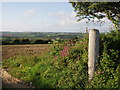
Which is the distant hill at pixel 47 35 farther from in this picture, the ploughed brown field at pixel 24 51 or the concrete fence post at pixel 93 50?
the concrete fence post at pixel 93 50

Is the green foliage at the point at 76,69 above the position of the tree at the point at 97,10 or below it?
below

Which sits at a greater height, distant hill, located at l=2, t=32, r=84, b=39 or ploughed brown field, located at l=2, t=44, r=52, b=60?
distant hill, located at l=2, t=32, r=84, b=39

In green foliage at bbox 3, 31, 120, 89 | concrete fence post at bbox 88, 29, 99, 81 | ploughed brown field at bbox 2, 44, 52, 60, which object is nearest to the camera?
green foliage at bbox 3, 31, 120, 89

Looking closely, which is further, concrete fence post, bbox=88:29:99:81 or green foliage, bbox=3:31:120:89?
concrete fence post, bbox=88:29:99:81

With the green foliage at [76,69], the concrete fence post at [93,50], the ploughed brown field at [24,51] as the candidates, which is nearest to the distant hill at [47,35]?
the ploughed brown field at [24,51]

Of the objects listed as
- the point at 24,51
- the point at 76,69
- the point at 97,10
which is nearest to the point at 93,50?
the point at 76,69

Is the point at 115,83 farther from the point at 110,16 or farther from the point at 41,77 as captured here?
the point at 110,16

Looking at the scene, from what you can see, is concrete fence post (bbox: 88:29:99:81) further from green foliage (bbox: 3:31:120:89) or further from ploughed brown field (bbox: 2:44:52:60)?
ploughed brown field (bbox: 2:44:52:60)

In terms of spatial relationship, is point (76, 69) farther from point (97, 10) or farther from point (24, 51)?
point (24, 51)

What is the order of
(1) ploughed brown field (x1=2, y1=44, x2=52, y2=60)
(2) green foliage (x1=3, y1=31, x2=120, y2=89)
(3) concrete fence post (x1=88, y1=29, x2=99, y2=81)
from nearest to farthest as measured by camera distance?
(2) green foliage (x1=3, y1=31, x2=120, y2=89) < (3) concrete fence post (x1=88, y1=29, x2=99, y2=81) < (1) ploughed brown field (x1=2, y1=44, x2=52, y2=60)

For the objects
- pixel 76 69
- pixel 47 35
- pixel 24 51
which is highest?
pixel 47 35

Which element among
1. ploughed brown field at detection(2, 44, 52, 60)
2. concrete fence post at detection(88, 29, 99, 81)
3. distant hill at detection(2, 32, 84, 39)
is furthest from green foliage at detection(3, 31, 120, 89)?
ploughed brown field at detection(2, 44, 52, 60)

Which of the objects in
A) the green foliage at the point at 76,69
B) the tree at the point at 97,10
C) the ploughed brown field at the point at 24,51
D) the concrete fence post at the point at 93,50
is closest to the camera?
the green foliage at the point at 76,69

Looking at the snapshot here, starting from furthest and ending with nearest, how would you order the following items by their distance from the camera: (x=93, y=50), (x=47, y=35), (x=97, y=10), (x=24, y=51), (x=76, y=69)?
(x=24, y=51)
(x=47, y=35)
(x=97, y=10)
(x=76, y=69)
(x=93, y=50)
